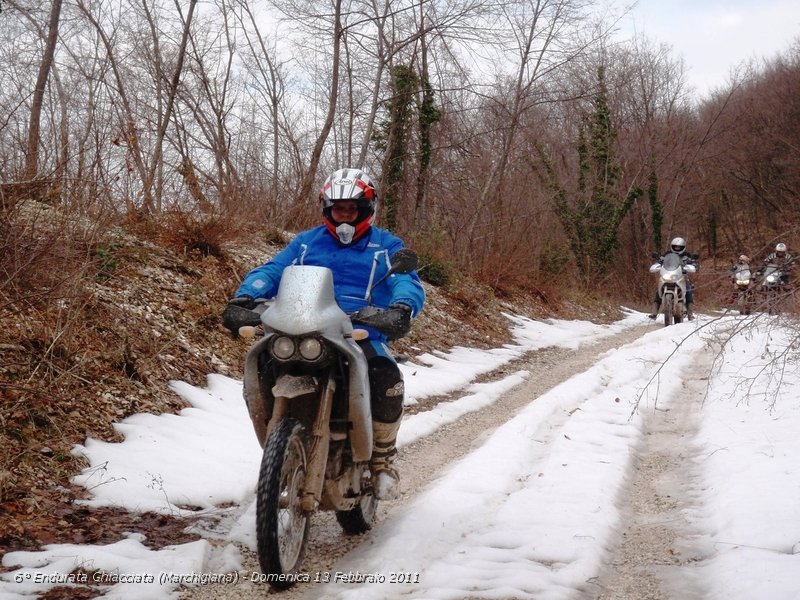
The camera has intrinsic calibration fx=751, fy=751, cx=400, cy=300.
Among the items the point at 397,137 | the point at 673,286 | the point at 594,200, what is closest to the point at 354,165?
the point at 397,137

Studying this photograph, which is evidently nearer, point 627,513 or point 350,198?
point 350,198

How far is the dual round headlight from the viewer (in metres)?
3.39

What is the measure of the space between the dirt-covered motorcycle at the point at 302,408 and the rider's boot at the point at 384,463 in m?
0.20

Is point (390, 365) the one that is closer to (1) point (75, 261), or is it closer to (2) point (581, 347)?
(1) point (75, 261)

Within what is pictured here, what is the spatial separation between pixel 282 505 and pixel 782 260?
9.46ft

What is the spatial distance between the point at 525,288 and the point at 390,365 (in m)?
14.9

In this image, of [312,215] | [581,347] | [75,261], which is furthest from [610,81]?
[75,261]

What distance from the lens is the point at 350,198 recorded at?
13.1 feet

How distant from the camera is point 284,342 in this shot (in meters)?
3.42

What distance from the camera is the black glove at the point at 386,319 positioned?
11.9 feet

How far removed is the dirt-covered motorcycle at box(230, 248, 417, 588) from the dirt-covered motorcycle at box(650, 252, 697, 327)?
13508mm

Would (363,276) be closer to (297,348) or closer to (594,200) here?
(297,348)

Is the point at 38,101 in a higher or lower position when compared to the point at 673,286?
higher

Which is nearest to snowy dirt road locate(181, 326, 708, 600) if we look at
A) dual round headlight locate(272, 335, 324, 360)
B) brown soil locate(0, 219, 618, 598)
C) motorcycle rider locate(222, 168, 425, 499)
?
motorcycle rider locate(222, 168, 425, 499)
